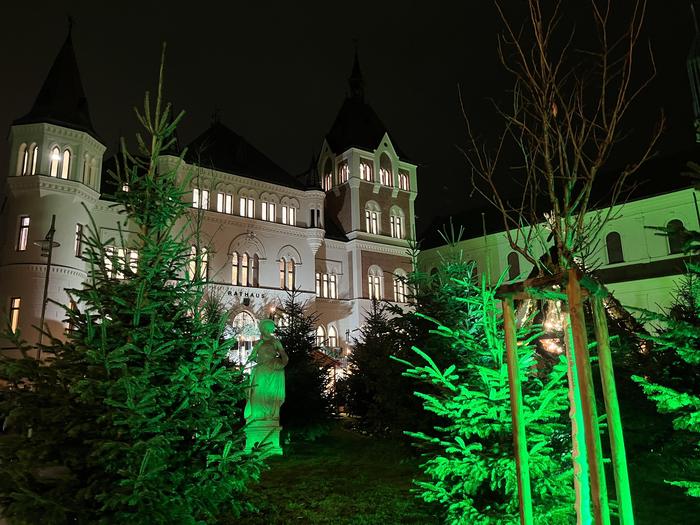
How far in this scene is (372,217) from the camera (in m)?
39.2

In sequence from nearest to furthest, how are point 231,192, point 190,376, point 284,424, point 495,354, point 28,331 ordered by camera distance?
point 190,376 → point 495,354 → point 284,424 → point 28,331 → point 231,192

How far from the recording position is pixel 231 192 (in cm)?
3164

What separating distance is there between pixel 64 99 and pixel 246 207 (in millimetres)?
11411

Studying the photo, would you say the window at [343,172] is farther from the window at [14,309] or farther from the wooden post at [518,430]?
the wooden post at [518,430]

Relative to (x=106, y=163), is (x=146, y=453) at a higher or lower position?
lower

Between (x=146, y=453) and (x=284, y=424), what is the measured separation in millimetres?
11597

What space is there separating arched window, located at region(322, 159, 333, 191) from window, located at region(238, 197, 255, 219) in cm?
977

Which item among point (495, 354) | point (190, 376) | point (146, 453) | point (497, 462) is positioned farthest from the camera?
point (495, 354)

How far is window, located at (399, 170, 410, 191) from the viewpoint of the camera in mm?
41844

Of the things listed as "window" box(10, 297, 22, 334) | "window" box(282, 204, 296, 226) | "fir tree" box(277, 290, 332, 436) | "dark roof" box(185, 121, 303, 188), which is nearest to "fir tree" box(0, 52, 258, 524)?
"fir tree" box(277, 290, 332, 436)

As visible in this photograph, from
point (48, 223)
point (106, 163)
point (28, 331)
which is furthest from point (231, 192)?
point (28, 331)

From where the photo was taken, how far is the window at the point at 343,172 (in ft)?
128

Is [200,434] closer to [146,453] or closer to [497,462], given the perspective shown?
[146,453]

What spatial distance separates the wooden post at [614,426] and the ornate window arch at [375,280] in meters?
33.5
